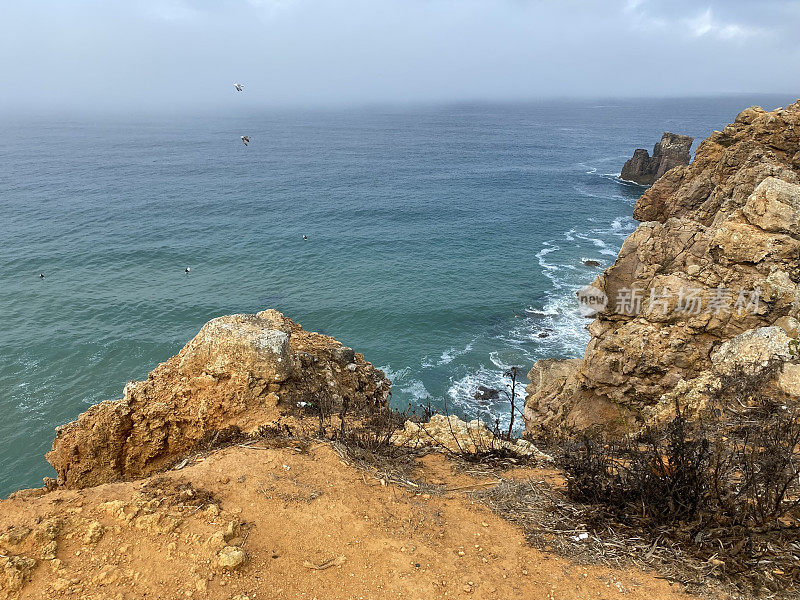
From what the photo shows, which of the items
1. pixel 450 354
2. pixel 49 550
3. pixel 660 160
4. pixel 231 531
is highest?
pixel 660 160

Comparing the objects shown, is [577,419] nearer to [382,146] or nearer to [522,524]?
[522,524]

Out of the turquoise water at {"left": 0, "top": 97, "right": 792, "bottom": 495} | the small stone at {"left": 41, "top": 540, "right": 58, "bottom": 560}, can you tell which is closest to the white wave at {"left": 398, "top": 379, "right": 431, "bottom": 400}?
the turquoise water at {"left": 0, "top": 97, "right": 792, "bottom": 495}

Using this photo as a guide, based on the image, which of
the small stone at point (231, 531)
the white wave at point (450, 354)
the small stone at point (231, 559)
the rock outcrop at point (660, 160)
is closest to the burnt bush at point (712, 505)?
the small stone at point (231, 559)

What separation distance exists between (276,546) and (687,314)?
1407 cm

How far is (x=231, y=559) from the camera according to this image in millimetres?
5062

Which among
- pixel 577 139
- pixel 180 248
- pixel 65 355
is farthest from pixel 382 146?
pixel 65 355

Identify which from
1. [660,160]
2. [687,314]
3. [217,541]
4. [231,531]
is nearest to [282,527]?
[231,531]

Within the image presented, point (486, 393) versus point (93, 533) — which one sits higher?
point (93, 533)

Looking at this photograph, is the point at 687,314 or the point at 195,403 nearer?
the point at 195,403

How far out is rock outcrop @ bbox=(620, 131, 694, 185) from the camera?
71812mm

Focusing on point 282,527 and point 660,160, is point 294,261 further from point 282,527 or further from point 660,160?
point 660,160

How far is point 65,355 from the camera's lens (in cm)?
3095

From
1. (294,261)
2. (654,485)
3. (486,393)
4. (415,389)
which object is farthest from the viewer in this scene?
(294,261)

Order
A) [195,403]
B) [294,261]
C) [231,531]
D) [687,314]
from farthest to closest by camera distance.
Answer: [294,261] → [687,314] → [195,403] → [231,531]
